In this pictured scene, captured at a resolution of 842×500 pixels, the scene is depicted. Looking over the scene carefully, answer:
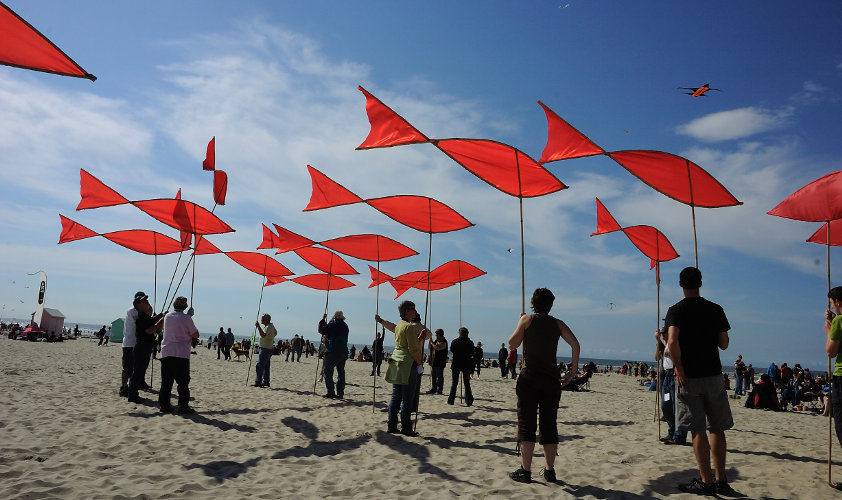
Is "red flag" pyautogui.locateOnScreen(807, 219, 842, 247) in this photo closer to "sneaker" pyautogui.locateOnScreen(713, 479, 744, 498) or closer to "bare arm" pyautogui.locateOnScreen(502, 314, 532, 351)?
"sneaker" pyautogui.locateOnScreen(713, 479, 744, 498)

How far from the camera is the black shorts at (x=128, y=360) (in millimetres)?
8266

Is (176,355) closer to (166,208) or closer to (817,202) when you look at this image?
(166,208)

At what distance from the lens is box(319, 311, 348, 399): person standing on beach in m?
10.1

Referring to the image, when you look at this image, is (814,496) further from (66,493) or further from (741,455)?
(66,493)

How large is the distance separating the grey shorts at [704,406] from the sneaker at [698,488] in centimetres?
50

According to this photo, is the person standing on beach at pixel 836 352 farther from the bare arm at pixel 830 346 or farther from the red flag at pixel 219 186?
the red flag at pixel 219 186

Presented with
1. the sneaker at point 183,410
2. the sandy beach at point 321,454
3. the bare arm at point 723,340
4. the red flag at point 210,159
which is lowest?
the sandy beach at point 321,454

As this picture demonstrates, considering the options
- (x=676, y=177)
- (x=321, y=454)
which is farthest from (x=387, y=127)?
(x=321, y=454)

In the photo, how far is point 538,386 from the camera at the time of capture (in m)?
4.44

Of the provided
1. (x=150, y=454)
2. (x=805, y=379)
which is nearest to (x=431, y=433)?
(x=150, y=454)

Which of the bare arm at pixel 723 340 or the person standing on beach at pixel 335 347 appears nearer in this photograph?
the bare arm at pixel 723 340

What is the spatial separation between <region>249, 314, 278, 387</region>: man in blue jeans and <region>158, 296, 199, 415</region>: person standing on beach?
14.0 feet

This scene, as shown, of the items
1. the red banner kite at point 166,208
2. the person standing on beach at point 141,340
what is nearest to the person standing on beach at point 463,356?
the red banner kite at point 166,208

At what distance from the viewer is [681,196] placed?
6488mm
